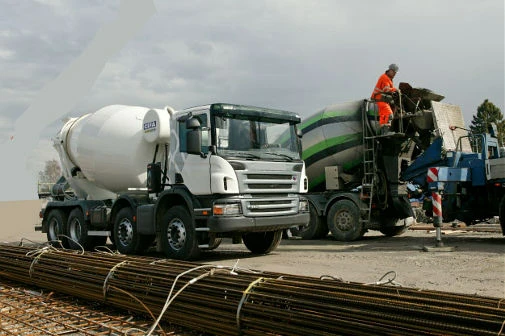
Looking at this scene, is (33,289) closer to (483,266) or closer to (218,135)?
(218,135)

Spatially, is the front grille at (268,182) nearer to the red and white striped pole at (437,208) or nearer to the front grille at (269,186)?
the front grille at (269,186)

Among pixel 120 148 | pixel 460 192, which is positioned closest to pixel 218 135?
pixel 120 148

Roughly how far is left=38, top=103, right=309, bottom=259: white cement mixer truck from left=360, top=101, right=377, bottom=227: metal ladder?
3.01 meters

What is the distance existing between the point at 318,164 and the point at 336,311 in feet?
33.3

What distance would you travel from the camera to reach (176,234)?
9586mm

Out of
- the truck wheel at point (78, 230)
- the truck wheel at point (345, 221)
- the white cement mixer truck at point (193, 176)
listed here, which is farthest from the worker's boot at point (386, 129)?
the truck wheel at point (78, 230)

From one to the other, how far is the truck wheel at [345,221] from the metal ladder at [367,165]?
19 cm

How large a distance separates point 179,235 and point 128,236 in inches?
78.1

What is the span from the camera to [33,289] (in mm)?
7031

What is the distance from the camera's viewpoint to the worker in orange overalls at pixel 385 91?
12305 mm

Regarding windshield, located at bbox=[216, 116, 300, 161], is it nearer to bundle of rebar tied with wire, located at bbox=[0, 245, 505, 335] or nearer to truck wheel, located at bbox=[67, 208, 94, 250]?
bundle of rebar tied with wire, located at bbox=[0, 245, 505, 335]

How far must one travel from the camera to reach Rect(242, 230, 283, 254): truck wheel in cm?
1058

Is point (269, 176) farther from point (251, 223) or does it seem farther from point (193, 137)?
point (193, 137)

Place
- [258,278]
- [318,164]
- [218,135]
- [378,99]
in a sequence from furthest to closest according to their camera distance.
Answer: [318,164], [378,99], [218,135], [258,278]
